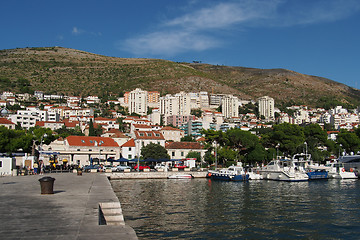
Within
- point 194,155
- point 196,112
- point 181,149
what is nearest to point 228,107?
point 196,112

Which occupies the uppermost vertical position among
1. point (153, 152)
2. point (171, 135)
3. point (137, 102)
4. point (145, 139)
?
point (137, 102)

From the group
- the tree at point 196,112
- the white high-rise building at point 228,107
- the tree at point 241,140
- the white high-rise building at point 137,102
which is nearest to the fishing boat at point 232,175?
the tree at point 241,140

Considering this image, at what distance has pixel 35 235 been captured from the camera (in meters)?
8.73

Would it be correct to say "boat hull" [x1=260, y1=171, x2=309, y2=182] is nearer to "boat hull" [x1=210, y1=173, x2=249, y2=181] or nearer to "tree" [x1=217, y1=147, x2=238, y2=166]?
"boat hull" [x1=210, y1=173, x2=249, y2=181]

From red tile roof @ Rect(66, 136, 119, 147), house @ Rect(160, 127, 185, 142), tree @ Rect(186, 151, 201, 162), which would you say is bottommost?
tree @ Rect(186, 151, 201, 162)

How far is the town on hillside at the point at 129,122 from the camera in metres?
66.5

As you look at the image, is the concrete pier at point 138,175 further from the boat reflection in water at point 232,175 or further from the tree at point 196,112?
the tree at point 196,112

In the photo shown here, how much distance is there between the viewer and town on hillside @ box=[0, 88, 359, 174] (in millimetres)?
66500

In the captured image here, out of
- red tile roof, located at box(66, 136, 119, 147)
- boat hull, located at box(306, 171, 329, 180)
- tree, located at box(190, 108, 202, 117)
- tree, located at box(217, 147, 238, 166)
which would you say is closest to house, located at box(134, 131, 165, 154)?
red tile roof, located at box(66, 136, 119, 147)

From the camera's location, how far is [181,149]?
74750 mm

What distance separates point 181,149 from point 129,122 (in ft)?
225

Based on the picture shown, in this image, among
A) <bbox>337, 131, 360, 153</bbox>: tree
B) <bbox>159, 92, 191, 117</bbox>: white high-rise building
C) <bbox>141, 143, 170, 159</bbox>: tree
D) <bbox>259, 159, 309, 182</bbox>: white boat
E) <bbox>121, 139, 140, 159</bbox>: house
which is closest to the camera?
<bbox>259, 159, 309, 182</bbox>: white boat

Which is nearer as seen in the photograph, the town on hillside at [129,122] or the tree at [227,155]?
the tree at [227,155]

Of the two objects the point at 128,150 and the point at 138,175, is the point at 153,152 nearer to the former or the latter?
the point at 128,150
